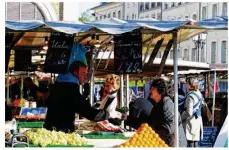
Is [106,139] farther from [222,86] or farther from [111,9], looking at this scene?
Result: [111,9]

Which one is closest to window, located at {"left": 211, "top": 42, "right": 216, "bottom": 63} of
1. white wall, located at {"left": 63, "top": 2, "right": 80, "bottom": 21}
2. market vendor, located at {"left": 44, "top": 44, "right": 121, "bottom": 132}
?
white wall, located at {"left": 63, "top": 2, "right": 80, "bottom": 21}

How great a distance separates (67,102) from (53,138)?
2.14 feet

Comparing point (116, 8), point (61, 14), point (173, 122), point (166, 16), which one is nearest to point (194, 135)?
point (173, 122)

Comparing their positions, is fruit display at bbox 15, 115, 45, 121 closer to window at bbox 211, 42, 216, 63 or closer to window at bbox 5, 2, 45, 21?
window at bbox 5, 2, 45, 21

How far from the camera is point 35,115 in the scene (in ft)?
40.3

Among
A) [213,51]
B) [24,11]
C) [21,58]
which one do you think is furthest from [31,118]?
[213,51]

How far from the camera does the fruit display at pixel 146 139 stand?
7.23 m

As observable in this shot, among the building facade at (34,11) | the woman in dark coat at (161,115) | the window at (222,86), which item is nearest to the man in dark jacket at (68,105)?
the woman in dark coat at (161,115)

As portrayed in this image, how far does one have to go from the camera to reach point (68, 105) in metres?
8.02

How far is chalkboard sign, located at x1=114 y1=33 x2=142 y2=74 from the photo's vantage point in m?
8.84

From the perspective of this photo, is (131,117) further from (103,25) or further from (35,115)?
(35,115)

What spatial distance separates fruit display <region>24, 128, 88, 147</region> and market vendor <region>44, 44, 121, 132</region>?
0.30 meters

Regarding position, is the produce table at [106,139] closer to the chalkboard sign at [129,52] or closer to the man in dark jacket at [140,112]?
the man in dark jacket at [140,112]

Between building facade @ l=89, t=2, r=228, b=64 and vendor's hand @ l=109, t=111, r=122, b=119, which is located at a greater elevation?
building facade @ l=89, t=2, r=228, b=64
